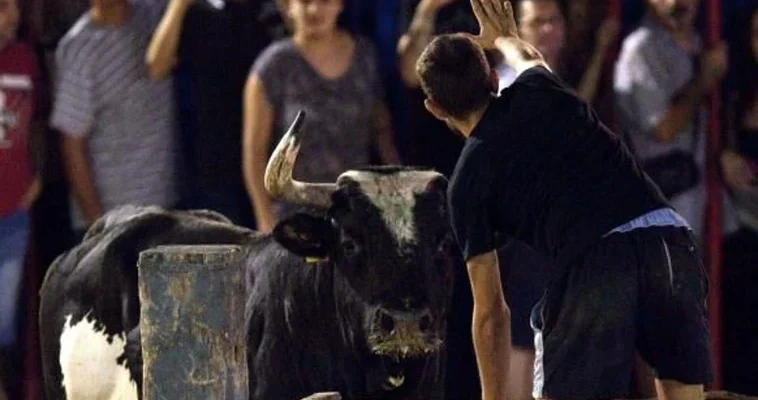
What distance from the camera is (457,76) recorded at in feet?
21.3

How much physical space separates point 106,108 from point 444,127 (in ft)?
4.62

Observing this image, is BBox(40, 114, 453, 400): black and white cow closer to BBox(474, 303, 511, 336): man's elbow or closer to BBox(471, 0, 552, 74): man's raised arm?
BBox(474, 303, 511, 336): man's elbow

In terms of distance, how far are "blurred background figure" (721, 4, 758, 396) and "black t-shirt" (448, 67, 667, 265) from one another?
3648mm

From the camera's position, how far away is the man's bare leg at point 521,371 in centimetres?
904

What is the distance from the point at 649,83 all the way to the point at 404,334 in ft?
8.70

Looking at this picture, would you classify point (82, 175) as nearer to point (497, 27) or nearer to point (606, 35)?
point (606, 35)

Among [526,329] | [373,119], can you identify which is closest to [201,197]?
[373,119]

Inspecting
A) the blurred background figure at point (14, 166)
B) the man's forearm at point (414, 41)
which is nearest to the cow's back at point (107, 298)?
the blurred background figure at point (14, 166)

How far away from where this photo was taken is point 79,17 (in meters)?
10.0

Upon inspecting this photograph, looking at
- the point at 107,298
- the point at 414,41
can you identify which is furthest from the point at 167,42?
the point at 107,298

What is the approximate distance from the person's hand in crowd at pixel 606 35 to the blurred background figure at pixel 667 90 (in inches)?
3.4

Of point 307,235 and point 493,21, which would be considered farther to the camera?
point 307,235

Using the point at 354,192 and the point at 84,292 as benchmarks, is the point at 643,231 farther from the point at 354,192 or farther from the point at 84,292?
the point at 84,292

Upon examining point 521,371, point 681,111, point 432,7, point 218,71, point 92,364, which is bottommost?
point 521,371
